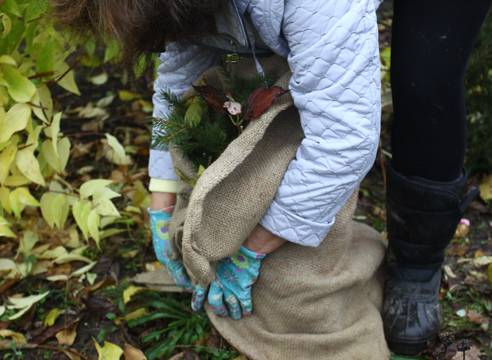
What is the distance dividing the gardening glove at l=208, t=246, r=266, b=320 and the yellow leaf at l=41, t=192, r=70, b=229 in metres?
0.49

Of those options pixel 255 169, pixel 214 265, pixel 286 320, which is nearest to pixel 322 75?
pixel 255 169

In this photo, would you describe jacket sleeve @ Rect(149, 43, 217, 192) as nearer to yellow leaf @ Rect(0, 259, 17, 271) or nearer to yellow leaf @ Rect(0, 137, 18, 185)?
yellow leaf @ Rect(0, 137, 18, 185)

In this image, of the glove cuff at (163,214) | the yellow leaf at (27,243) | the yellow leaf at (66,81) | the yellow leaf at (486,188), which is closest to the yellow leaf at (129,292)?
the glove cuff at (163,214)

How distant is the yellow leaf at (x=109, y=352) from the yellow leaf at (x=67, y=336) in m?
0.12

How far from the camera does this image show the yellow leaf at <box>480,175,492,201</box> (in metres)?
2.26

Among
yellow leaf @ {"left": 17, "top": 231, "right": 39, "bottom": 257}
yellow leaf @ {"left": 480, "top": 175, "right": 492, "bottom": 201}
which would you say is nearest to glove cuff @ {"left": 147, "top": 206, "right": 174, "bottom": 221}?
yellow leaf @ {"left": 17, "top": 231, "right": 39, "bottom": 257}

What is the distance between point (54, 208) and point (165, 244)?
1.09ft

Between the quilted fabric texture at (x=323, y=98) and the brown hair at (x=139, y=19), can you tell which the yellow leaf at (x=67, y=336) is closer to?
the quilted fabric texture at (x=323, y=98)

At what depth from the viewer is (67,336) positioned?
187 cm

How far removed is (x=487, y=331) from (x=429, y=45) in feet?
2.50

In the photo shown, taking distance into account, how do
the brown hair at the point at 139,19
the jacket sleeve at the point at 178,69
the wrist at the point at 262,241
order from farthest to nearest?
the jacket sleeve at the point at 178,69 → the wrist at the point at 262,241 → the brown hair at the point at 139,19

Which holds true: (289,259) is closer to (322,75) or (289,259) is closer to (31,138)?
(322,75)

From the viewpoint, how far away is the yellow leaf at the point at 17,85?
1739mm

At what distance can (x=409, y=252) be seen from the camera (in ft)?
5.77
